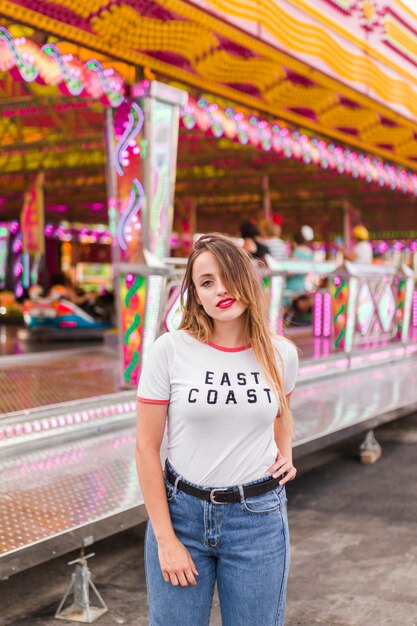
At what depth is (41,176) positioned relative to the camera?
17.0 metres

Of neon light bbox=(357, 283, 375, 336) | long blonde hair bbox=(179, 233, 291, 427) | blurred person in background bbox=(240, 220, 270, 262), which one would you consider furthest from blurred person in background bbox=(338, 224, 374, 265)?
long blonde hair bbox=(179, 233, 291, 427)

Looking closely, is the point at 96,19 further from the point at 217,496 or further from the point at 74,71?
the point at 217,496

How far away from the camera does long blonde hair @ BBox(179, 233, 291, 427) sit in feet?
5.89

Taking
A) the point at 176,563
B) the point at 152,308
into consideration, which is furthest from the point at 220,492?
the point at 152,308

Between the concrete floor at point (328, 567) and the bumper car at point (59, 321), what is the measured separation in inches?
307

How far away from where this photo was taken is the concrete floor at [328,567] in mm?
3248

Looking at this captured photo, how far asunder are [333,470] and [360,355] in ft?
10.1

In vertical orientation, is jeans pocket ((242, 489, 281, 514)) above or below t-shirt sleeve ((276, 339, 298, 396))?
below

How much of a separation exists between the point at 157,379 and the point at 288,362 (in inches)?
13.5

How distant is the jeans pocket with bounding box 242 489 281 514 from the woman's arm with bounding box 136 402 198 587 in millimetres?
169

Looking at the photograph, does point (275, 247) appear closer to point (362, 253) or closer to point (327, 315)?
point (362, 253)

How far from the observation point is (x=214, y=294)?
1.80 m

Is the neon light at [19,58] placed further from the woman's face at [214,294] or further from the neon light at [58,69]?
the woman's face at [214,294]

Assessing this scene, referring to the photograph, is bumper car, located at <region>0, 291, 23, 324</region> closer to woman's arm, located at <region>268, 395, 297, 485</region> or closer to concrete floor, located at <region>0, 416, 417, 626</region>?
concrete floor, located at <region>0, 416, 417, 626</region>
